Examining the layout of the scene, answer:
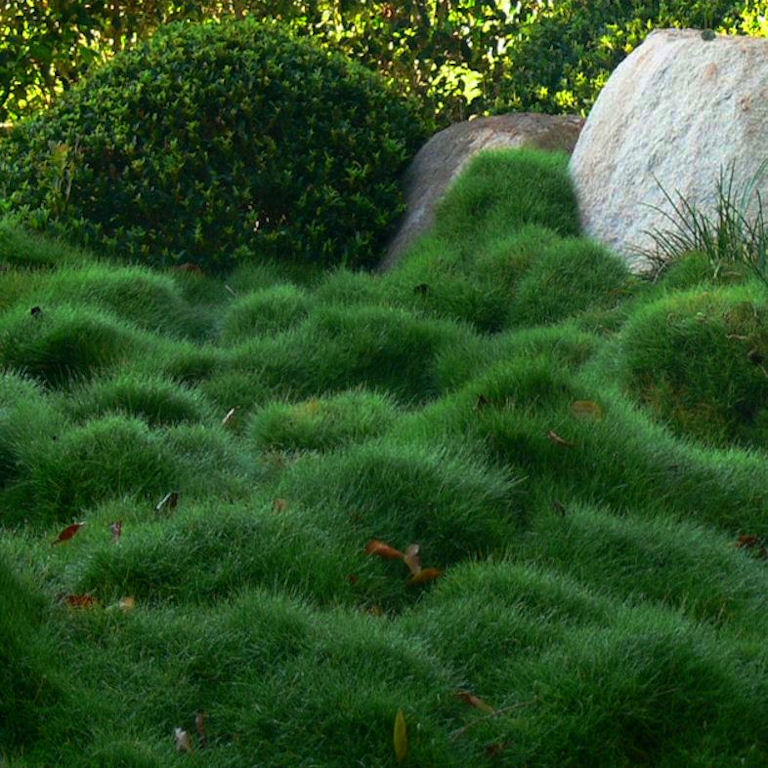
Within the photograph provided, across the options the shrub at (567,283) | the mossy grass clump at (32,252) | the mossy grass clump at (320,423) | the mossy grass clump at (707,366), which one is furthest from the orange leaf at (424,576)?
the mossy grass clump at (32,252)

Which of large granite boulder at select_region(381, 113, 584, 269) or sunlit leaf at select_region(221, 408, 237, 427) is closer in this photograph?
sunlit leaf at select_region(221, 408, 237, 427)

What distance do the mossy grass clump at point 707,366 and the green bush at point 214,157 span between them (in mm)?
2524

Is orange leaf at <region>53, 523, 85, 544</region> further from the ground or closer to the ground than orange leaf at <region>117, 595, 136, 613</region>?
→ closer to the ground

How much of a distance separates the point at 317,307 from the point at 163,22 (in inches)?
166

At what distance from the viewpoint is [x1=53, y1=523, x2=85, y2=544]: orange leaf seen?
16.3ft

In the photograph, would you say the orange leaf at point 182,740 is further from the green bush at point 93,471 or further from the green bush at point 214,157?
the green bush at point 214,157

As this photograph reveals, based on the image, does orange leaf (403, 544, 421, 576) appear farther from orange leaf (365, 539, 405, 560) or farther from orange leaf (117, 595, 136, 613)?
orange leaf (117, 595, 136, 613)

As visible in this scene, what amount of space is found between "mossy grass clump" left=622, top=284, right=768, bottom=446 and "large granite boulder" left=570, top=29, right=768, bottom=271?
1.17 m

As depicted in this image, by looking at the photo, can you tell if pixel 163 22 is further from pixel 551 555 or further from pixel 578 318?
pixel 551 555

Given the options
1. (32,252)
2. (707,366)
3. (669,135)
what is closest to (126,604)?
(707,366)

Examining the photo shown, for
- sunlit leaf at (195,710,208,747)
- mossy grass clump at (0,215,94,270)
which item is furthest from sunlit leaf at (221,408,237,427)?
sunlit leaf at (195,710,208,747)

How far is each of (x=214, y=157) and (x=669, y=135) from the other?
2589mm

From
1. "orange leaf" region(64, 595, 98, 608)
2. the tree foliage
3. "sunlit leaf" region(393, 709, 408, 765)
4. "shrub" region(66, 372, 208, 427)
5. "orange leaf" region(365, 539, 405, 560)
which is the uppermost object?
the tree foliage

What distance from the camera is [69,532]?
497cm
